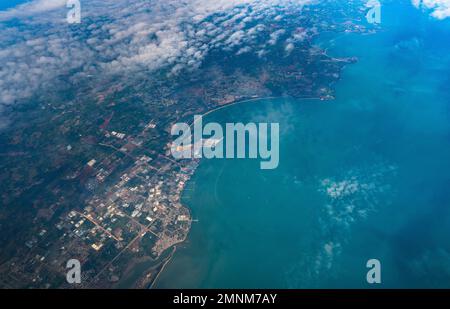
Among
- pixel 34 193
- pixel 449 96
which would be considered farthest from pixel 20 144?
pixel 449 96

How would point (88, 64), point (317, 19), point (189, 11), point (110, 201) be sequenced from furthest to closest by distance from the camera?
1. point (189, 11)
2. point (317, 19)
3. point (88, 64)
4. point (110, 201)

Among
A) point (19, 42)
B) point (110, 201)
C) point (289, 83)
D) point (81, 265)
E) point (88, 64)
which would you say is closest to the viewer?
point (81, 265)

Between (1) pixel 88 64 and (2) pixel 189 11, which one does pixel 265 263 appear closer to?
(1) pixel 88 64
